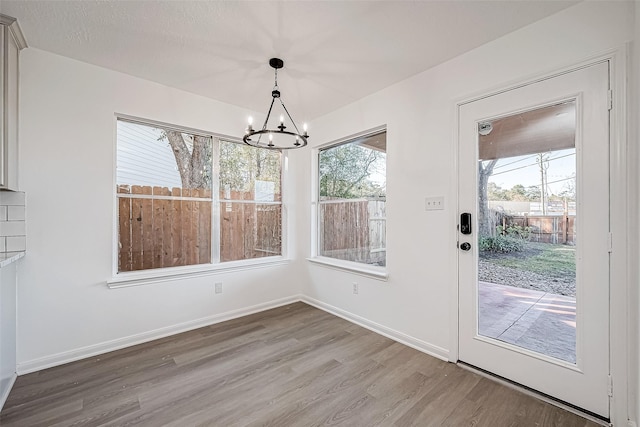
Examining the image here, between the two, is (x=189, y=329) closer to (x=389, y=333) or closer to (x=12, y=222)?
(x=12, y=222)

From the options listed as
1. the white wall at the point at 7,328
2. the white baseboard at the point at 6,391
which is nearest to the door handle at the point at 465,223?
the white wall at the point at 7,328

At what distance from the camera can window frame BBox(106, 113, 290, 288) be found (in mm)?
2604

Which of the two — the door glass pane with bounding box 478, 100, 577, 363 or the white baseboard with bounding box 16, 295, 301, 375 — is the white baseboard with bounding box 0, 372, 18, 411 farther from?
the door glass pane with bounding box 478, 100, 577, 363

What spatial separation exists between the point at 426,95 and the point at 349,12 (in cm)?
109

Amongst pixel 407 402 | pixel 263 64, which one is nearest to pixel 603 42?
pixel 263 64

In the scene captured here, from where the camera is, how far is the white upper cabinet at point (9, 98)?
1871 millimetres

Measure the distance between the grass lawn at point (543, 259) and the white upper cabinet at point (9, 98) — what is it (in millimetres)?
3656

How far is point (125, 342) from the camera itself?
2.60 metres

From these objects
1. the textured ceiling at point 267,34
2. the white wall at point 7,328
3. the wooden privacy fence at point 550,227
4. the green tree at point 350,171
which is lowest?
the white wall at point 7,328

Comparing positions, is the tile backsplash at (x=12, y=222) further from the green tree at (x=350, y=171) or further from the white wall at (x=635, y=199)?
the white wall at (x=635, y=199)

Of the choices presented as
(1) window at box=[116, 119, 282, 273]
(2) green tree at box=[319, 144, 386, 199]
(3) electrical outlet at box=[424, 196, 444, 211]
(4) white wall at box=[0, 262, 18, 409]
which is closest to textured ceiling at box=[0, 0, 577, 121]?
(1) window at box=[116, 119, 282, 273]

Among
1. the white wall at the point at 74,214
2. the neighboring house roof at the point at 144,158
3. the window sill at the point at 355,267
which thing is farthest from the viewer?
the window sill at the point at 355,267

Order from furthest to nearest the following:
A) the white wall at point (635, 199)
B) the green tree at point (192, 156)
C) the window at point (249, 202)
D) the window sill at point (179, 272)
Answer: the window at point (249, 202) < the green tree at point (192, 156) < the window sill at point (179, 272) < the white wall at point (635, 199)

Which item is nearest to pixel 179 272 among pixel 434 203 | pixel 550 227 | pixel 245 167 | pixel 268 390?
pixel 245 167
